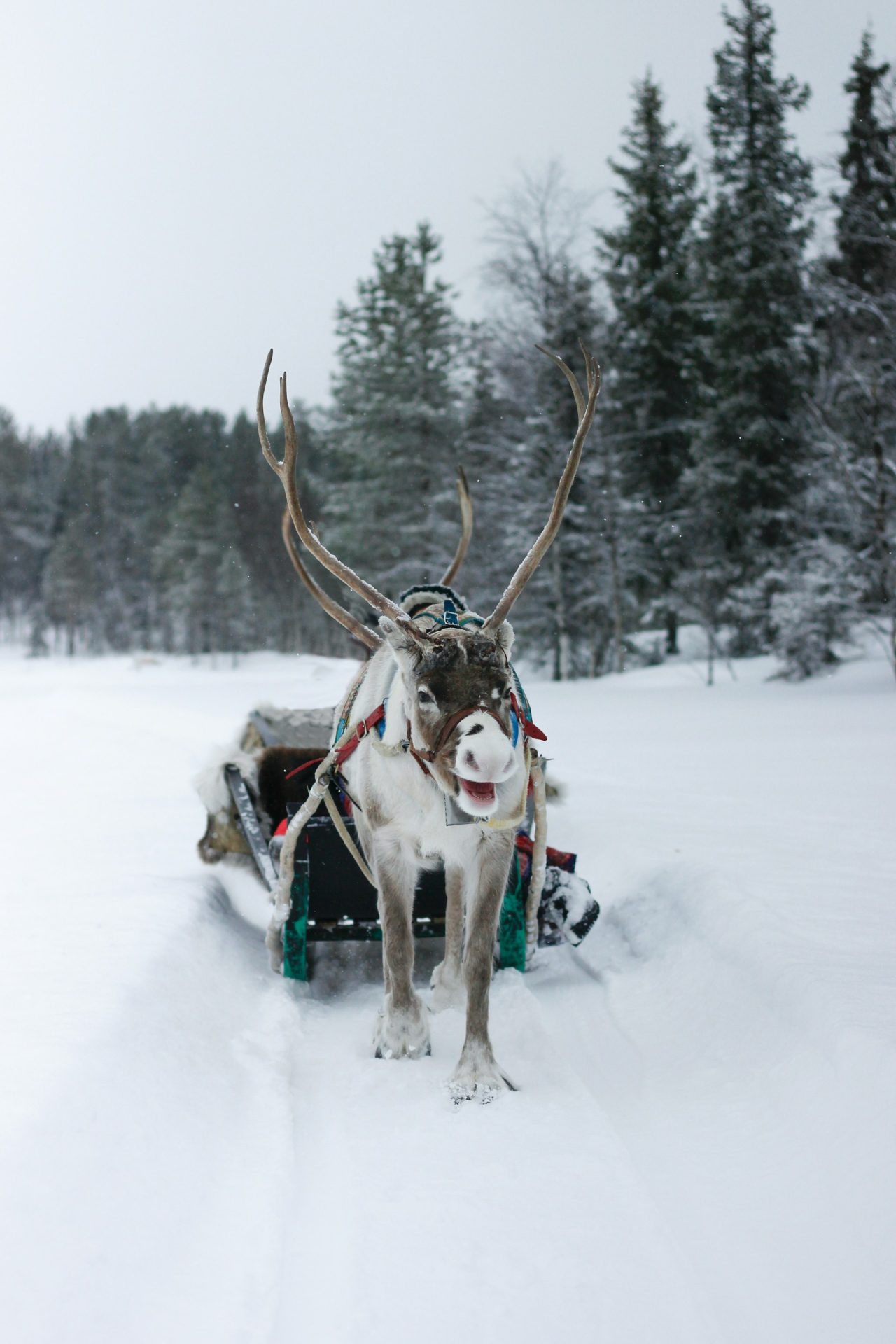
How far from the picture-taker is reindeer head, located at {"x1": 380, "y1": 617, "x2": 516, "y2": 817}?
2.78 meters

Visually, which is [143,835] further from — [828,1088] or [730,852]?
[828,1088]

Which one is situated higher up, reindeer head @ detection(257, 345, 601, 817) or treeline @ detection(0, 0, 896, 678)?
treeline @ detection(0, 0, 896, 678)

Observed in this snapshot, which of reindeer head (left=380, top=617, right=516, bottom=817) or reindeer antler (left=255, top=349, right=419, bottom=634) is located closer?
reindeer head (left=380, top=617, right=516, bottom=817)

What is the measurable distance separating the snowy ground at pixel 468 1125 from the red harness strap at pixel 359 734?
3.45ft

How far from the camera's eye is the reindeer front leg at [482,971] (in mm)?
3131

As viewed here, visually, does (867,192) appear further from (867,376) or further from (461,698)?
(461,698)

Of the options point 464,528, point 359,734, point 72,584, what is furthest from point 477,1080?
point 72,584

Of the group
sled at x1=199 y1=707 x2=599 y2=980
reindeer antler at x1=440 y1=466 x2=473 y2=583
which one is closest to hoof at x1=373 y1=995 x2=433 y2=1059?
sled at x1=199 y1=707 x2=599 y2=980

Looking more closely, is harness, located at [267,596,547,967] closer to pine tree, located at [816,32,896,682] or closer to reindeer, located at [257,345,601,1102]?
reindeer, located at [257,345,601,1102]

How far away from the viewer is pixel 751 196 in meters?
22.5

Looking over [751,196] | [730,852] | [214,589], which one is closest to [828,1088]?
[730,852]

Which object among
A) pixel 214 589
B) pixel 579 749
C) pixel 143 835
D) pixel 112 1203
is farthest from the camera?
pixel 214 589

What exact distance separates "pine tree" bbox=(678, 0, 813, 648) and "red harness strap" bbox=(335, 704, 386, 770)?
1874 cm

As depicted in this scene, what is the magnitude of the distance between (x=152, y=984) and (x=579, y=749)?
322 inches
